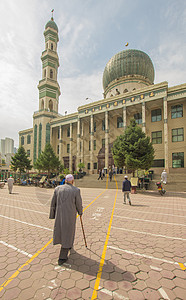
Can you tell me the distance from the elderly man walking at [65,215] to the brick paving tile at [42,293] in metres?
0.69

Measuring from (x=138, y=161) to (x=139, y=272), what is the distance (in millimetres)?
12613

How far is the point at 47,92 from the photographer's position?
132 ft

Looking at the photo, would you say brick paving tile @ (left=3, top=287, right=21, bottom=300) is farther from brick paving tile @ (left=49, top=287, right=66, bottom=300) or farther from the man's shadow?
the man's shadow

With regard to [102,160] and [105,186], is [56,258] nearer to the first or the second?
[105,186]

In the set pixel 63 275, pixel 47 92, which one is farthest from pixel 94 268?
pixel 47 92

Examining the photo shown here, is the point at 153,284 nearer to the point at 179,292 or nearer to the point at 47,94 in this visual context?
the point at 179,292

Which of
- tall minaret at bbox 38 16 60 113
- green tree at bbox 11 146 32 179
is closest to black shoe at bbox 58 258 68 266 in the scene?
green tree at bbox 11 146 32 179

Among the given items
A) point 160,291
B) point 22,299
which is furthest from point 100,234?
point 22,299

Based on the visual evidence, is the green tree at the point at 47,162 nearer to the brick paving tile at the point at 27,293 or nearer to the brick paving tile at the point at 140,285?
the brick paving tile at the point at 27,293

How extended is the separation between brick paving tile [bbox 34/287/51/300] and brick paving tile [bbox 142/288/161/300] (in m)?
1.43

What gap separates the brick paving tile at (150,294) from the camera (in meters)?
2.28

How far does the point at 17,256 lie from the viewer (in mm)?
3434

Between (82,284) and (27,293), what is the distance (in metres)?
0.83

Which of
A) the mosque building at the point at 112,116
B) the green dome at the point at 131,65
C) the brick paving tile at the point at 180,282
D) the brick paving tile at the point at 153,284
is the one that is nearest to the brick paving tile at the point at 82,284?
the brick paving tile at the point at 153,284
